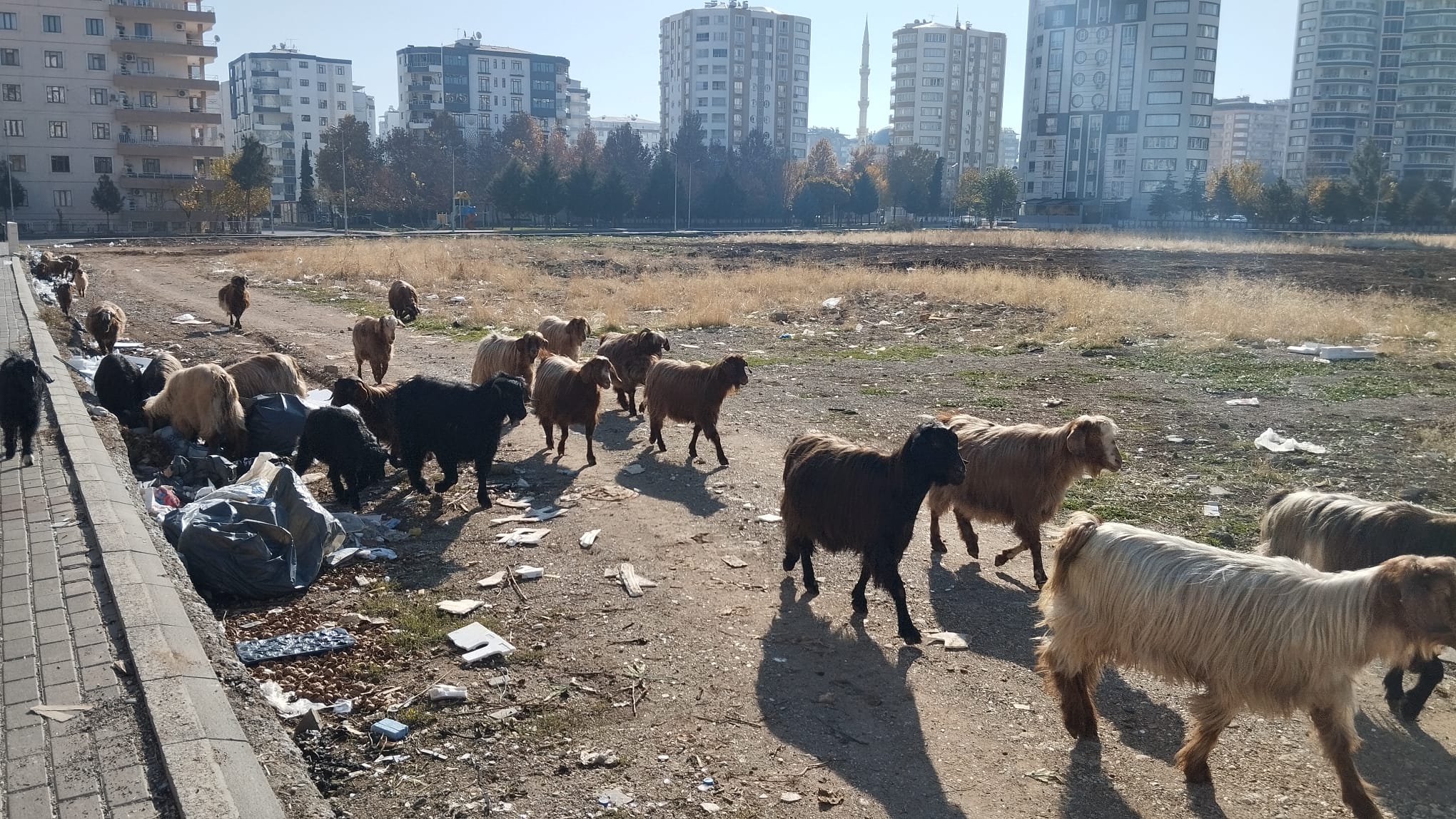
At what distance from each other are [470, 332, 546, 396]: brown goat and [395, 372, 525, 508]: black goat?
307cm

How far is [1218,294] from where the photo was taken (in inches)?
1000

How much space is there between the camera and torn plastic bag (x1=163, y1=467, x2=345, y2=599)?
6.74 meters

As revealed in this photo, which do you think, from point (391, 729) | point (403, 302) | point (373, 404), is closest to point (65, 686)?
point (391, 729)

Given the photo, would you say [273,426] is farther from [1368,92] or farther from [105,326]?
[1368,92]

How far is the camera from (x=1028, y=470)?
7484 mm

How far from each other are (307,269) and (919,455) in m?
30.6

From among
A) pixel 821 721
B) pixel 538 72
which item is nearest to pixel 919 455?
pixel 821 721

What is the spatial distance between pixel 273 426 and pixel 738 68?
138523 mm

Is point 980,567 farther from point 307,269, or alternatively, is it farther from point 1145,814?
point 307,269

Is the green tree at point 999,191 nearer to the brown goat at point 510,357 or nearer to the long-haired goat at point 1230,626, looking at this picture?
the brown goat at point 510,357

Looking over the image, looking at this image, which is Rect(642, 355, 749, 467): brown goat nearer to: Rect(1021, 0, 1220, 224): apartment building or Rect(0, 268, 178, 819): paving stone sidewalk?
Rect(0, 268, 178, 819): paving stone sidewalk

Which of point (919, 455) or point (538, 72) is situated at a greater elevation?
point (538, 72)

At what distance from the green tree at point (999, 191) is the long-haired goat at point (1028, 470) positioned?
310 feet

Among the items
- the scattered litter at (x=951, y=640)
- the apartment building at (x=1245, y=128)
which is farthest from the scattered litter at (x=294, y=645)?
the apartment building at (x=1245, y=128)
